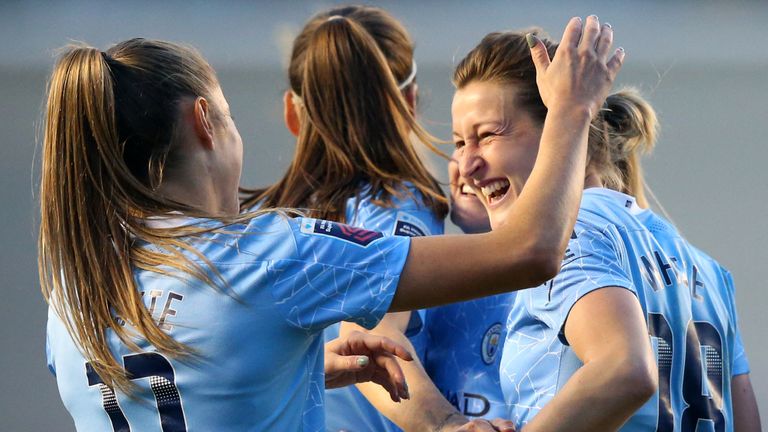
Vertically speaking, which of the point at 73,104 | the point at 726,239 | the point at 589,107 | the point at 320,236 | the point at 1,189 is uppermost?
the point at 589,107

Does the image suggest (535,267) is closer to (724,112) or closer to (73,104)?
(73,104)

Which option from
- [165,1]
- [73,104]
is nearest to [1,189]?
[165,1]

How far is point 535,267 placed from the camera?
200 cm

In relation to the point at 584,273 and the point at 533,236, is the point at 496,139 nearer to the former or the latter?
the point at 584,273

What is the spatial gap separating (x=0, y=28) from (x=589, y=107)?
536 inches

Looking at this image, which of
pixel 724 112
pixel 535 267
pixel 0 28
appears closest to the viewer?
pixel 535 267

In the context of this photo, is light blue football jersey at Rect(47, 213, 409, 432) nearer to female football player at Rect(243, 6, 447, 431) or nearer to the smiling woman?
the smiling woman

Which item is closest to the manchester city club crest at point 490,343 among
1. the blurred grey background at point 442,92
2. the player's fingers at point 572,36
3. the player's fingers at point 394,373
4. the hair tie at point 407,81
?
the player's fingers at point 394,373

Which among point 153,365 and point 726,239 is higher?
point 153,365

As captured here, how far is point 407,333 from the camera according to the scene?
3.09 metres

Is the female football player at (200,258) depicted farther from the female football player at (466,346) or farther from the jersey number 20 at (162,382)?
the female football player at (466,346)

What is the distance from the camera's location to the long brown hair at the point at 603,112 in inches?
108

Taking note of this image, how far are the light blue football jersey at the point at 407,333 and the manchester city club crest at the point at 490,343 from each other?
7.3 inches

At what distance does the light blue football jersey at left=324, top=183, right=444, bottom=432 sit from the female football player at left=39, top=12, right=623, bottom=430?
0.91 meters
